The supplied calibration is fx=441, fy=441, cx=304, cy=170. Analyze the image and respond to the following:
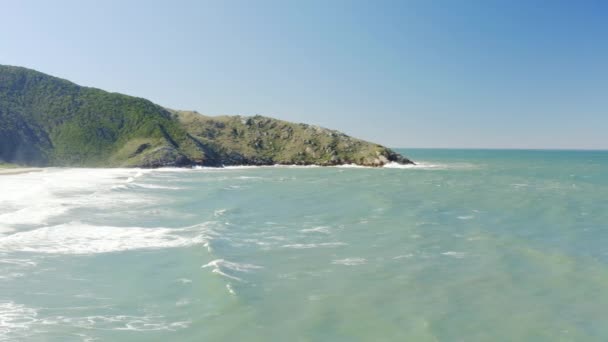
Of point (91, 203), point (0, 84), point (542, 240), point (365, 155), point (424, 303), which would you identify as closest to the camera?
point (424, 303)

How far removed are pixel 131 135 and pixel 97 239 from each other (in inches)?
4327

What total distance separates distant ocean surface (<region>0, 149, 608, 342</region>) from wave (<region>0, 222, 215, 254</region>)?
0.11 m

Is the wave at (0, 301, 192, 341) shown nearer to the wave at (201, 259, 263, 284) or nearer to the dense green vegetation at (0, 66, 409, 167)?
the wave at (201, 259, 263, 284)

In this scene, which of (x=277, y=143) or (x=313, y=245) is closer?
(x=313, y=245)

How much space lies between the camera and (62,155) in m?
115

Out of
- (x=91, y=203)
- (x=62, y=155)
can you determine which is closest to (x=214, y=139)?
(x=62, y=155)

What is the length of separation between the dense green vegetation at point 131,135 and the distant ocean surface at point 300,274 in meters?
84.9

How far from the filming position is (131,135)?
12712 cm

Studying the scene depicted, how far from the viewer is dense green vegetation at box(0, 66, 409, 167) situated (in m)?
114

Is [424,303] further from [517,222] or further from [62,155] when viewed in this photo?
[62,155]

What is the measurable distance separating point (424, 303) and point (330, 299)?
128 inches

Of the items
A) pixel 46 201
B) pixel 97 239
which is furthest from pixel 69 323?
pixel 46 201

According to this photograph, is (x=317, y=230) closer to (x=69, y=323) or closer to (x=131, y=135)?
(x=69, y=323)

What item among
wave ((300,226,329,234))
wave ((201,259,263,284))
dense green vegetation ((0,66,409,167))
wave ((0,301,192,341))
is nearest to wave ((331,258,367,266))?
wave ((201,259,263,284))
